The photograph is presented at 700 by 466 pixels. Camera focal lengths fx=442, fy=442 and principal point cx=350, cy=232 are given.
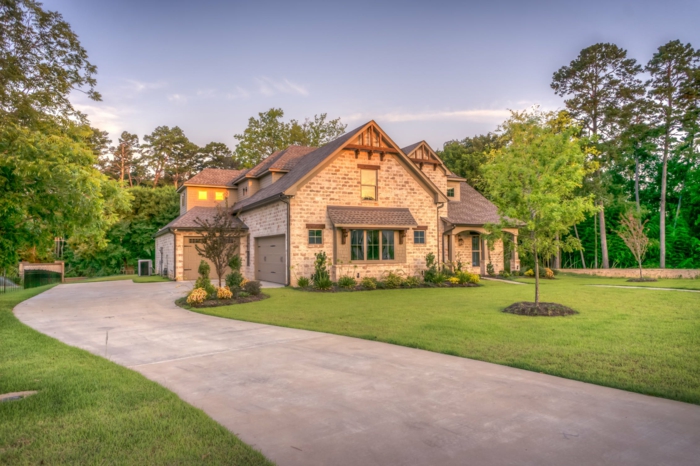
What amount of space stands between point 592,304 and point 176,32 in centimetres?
1510

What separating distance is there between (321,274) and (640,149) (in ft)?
84.8

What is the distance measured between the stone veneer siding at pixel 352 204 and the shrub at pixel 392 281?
3.11ft

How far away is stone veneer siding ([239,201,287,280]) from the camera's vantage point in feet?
64.5

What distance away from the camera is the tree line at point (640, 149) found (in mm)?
29000

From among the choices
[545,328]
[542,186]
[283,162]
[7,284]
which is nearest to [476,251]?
[283,162]

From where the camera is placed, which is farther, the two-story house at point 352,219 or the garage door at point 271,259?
the garage door at point 271,259

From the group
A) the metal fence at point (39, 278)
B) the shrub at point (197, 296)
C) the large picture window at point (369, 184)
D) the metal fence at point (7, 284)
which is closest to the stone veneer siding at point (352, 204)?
the large picture window at point (369, 184)

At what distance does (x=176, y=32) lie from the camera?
45.4 feet

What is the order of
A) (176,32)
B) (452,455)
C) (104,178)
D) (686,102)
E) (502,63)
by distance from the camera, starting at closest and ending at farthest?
(452,455) < (176,32) < (104,178) < (502,63) < (686,102)

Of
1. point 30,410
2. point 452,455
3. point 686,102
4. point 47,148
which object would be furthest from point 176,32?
point 686,102

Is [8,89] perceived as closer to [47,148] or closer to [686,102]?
[47,148]

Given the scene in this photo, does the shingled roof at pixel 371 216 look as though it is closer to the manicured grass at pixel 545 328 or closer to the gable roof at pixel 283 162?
the manicured grass at pixel 545 328

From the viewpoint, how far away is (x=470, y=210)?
26.2m

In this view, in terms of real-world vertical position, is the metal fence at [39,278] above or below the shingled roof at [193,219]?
below
